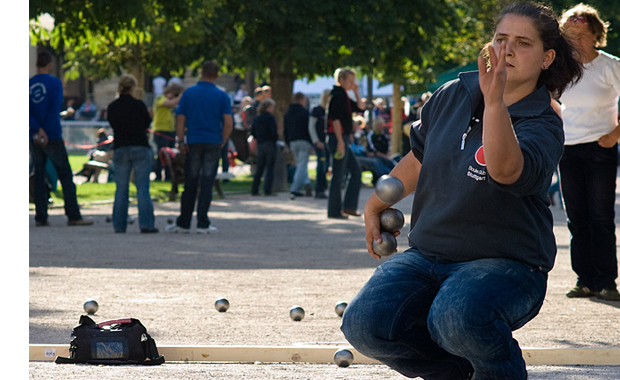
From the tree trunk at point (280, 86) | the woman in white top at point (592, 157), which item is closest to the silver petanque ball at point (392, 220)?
the woman in white top at point (592, 157)

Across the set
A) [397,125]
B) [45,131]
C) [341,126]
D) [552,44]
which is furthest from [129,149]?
[397,125]

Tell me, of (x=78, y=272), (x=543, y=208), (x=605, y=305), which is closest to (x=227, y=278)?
(x=78, y=272)

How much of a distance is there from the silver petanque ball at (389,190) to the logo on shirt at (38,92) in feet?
30.7

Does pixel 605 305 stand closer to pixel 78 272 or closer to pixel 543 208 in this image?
pixel 543 208

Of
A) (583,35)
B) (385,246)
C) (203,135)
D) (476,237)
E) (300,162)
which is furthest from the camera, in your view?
(300,162)

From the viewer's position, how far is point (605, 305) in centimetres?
768

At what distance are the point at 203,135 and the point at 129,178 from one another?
3.39ft

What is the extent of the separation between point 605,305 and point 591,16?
2.08 metres

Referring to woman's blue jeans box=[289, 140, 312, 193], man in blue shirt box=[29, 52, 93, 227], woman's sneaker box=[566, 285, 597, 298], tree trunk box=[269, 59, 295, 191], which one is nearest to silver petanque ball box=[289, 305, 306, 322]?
woman's sneaker box=[566, 285, 597, 298]

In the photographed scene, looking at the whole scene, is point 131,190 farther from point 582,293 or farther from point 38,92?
point 582,293

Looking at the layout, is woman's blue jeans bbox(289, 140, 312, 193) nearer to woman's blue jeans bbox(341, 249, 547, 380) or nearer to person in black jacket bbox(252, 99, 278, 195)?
person in black jacket bbox(252, 99, 278, 195)

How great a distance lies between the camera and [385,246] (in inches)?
169

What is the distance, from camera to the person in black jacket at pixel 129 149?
12695 millimetres
